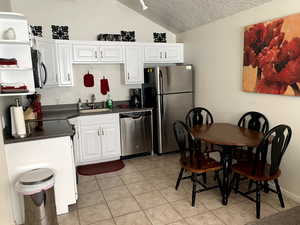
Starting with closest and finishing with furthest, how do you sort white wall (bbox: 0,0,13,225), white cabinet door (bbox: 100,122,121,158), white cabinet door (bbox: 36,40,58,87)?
white wall (bbox: 0,0,13,225) < white cabinet door (bbox: 36,40,58,87) < white cabinet door (bbox: 100,122,121,158)

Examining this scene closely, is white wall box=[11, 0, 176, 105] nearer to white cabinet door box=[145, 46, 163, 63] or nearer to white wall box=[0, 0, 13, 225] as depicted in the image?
white cabinet door box=[145, 46, 163, 63]

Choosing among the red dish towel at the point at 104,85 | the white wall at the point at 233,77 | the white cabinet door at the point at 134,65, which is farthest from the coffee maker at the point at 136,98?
the white wall at the point at 233,77

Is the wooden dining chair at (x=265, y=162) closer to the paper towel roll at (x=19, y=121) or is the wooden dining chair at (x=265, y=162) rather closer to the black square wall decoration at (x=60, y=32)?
the paper towel roll at (x=19, y=121)

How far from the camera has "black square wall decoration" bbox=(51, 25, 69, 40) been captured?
4.05 meters

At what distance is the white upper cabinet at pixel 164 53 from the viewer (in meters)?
4.41

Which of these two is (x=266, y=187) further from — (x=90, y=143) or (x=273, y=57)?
(x=90, y=143)

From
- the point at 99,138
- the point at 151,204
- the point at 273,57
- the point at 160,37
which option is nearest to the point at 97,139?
the point at 99,138

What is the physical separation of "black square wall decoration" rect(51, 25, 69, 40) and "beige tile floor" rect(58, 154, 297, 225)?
2477 mm

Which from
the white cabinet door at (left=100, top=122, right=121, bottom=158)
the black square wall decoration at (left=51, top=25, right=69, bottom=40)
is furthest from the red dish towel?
the black square wall decoration at (left=51, top=25, right=69, bottom=40)

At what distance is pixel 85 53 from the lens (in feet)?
13.0

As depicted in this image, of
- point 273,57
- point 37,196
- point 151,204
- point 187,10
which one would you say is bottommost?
point 151,204

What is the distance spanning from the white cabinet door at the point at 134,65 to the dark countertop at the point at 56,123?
60 cm

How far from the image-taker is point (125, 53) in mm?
4215

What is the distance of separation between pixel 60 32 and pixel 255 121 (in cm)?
355
